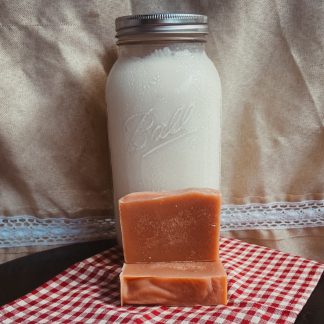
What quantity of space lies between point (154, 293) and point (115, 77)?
1.06ft

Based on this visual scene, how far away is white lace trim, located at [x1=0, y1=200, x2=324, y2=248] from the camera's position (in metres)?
0.86

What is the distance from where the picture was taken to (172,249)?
0.69m

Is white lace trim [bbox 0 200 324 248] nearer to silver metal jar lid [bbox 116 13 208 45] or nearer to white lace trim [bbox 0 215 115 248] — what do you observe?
white lace trim [bbox 0 215 115 248]

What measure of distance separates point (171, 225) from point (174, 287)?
3.4 inches

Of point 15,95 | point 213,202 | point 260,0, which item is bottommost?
point 213,202

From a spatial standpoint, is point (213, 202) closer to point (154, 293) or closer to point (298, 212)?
point (154, 293)

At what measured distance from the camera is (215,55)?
0.80 meters

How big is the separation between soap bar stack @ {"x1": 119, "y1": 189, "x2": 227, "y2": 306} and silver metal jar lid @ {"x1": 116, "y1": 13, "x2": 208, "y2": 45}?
0.22 metres

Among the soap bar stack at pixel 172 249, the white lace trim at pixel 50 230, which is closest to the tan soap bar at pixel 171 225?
the soap bar stack at pixel 172 249

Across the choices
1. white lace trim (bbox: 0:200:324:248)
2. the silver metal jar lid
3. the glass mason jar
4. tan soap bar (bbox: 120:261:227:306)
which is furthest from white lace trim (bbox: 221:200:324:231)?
the silver metal jar lid

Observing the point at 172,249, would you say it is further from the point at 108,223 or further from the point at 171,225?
the point at 108,223

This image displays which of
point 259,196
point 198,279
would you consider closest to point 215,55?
point 259,196

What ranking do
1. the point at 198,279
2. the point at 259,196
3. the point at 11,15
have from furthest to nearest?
the point at 259,196 < the point at 11,15 < the point at 198,279

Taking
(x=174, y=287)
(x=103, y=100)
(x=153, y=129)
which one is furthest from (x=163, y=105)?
(x=174, y=287)
